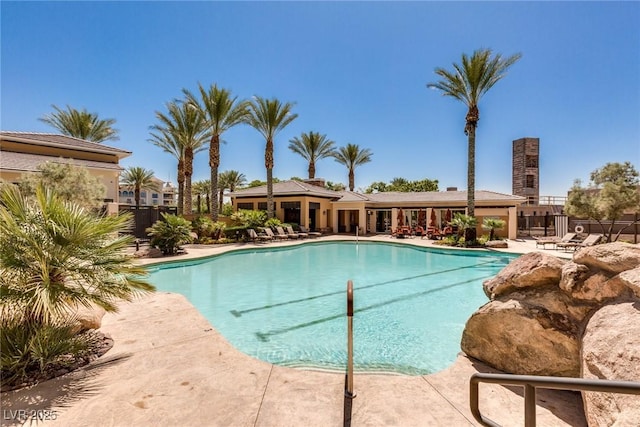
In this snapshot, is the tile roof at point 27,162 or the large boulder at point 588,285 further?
the tile roof at point 27,162

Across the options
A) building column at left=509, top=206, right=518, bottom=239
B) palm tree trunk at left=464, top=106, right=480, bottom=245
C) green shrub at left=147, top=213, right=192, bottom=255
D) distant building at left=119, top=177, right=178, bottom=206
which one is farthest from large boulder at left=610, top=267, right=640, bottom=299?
distant building at left=119, top=177, right=178, bottom=206

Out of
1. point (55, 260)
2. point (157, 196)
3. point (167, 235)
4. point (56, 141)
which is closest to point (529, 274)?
point (55, 260)

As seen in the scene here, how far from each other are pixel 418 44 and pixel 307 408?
18.9 m

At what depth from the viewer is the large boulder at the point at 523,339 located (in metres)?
3.62

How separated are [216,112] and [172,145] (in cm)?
819

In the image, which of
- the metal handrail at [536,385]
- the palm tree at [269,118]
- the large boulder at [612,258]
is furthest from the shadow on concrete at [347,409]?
the palm tree at [269,118]

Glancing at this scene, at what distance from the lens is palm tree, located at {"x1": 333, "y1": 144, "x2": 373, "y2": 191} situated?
3469 centimetres

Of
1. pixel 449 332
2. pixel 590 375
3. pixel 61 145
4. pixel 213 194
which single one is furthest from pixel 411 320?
pixel 61 145

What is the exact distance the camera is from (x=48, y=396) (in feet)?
10.1

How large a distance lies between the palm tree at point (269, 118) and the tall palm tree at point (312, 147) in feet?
27.4

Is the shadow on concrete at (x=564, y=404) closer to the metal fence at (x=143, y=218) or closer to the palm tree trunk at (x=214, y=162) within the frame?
the metal fence at (x=143, y=218)

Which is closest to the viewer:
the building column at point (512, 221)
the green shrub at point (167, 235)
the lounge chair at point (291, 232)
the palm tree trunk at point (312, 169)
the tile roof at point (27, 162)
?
the green shrub at point (167, 235)

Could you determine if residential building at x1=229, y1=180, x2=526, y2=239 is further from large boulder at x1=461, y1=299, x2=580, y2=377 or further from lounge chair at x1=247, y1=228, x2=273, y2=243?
large boulder at x1=461, y1=299, x2=580, y2=377

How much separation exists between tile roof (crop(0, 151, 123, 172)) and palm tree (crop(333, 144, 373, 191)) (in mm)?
23102
